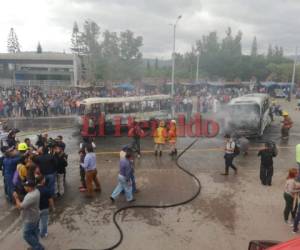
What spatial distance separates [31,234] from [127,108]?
46.1 ft

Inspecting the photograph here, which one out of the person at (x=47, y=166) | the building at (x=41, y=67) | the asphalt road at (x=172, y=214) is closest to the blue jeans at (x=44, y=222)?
the asphalt road at (x=172, y=214)

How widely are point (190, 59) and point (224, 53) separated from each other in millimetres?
15573

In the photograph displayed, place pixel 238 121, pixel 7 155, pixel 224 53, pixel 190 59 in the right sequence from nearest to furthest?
pixel 7 155, pixel 238 121, pixel 224 53, pixel 190 59

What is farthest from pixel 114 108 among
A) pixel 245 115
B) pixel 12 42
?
pixel 12 42

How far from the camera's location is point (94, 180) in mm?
10289

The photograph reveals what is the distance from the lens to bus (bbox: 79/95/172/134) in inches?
769

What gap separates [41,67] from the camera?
6975 cm

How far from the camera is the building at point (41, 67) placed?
2485 inches

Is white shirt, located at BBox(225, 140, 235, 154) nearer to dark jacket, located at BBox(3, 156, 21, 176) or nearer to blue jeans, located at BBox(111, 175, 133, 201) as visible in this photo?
blue jeans, located at BBox(111, 175, 133, 201)

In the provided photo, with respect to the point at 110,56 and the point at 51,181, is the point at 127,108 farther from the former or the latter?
Answer: the point at 110,56

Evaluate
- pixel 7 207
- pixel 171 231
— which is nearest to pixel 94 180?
pixel 7 207

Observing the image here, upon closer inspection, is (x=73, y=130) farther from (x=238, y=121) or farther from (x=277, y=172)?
(x=277, y=172)

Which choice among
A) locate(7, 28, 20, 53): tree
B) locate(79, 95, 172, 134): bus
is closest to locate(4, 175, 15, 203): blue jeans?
locate(79, 95, 172, 134): bus

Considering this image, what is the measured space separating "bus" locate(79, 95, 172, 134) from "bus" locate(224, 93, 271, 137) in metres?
4.22
